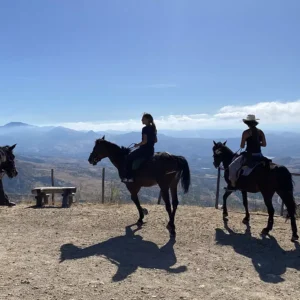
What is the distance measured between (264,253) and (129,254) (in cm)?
323

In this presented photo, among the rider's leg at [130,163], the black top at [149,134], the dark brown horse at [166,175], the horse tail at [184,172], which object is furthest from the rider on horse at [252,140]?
the rider's leg at [130,163]

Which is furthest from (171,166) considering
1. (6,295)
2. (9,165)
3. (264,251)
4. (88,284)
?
(9,165)

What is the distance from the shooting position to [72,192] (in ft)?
48.2

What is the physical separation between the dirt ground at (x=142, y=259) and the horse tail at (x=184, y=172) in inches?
51.8

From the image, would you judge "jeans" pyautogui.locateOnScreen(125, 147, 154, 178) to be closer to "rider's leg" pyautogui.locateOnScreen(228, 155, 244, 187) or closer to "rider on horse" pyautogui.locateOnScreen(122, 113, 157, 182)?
"rider on horse" pyautogui.locateOnScreen(122, 113, 157, 182)

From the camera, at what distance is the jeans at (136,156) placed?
9.85 m

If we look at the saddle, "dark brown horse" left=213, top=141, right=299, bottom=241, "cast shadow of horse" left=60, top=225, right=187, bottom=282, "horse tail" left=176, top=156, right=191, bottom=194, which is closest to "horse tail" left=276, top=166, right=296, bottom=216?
"dark brown horse" left=213, top=141, right=299, bottom=241

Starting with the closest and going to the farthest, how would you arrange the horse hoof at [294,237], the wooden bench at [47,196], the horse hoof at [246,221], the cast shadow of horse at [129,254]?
the cast shadow of horse at [129,254] < the horse hoof at [294,237] < the horse hoof at [246,221] < the wooden bench at [47,196]

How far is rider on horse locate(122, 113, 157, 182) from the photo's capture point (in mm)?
9703

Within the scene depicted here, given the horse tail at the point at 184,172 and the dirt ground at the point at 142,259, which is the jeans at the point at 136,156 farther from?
the dirt ground at the point at 142,259

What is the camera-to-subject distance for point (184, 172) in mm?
9875

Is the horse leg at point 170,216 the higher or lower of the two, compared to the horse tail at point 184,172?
lower

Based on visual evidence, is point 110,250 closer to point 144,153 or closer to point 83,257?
point 83,257

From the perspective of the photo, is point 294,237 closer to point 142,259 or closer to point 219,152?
→ point 219,152
